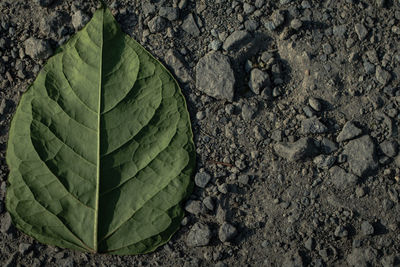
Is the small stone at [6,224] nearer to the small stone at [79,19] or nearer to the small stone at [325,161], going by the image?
the small stone at [79,19]

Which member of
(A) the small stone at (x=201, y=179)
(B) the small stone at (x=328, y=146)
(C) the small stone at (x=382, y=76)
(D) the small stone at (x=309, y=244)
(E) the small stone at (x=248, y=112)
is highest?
(E) the small stone at (x=248, y=112)

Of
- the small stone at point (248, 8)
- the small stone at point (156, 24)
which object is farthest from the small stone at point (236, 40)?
the small stone at point (156, 24)

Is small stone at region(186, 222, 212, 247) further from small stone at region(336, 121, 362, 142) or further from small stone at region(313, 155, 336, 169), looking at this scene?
small stone at region(336, 121, 362, 142)

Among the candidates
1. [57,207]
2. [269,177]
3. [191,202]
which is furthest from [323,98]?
[57,207]

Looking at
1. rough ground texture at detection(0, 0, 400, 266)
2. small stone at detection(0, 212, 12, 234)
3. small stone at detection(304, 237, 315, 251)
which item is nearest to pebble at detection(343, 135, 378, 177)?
rough ground texture at detection(0, 0, 400, 266)

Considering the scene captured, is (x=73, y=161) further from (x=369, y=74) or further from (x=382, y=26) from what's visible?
(x=382, y=26)
